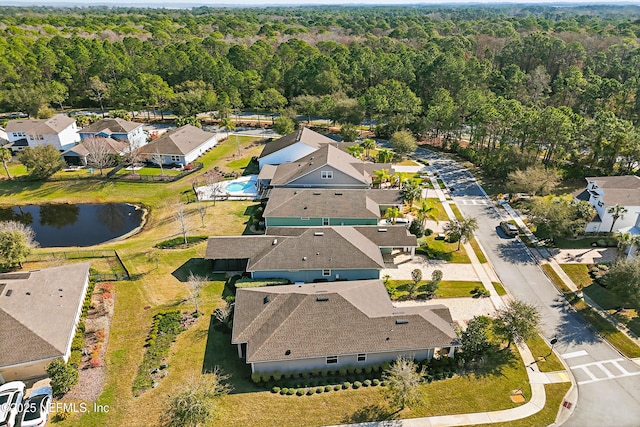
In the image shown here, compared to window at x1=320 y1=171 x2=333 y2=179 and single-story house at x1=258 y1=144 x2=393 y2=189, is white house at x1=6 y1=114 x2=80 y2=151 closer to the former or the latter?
single-story house at x1=258 y1=144 x2=393 y2=189

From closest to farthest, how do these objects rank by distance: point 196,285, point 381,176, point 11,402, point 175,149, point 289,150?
point 11,402 < point 196,285 < point 381,176 < point 289,150 < point 175,149

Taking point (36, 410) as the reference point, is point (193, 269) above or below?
below

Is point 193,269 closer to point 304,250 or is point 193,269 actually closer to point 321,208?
point 304,250

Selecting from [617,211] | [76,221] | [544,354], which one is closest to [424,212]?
[617,211]

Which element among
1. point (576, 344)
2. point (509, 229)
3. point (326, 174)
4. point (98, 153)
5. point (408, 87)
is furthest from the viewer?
point (408, 87)

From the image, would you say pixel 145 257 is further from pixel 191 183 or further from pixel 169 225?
pixel 191 183

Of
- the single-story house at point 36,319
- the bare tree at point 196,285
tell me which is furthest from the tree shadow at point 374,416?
the single-story house at point 36,319

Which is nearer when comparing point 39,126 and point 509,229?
point 509,229
